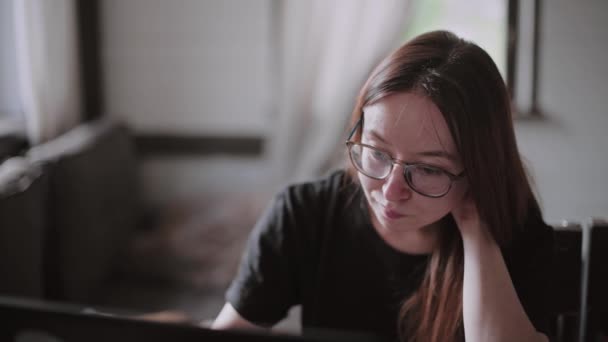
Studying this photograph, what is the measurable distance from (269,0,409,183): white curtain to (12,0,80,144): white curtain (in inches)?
34.2

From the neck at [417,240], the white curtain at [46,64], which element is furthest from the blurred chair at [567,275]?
the white curtain at [46,64]

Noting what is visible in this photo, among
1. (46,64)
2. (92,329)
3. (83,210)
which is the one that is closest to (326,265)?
(92,329)

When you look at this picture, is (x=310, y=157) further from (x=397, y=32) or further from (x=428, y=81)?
(x=428, y=81)

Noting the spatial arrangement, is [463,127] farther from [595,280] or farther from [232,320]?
[232,320]

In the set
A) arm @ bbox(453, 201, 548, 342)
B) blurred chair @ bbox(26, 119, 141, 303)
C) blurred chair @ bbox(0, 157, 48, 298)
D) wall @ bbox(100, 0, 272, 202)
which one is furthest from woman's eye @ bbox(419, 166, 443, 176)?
wall @ bbox(100, 0, 272, 202)

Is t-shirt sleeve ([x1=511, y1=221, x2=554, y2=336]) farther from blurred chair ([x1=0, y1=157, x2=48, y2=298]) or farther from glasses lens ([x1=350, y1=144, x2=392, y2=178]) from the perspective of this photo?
blurred chair ([x1=0, y1=157, x2=48, y2=298])

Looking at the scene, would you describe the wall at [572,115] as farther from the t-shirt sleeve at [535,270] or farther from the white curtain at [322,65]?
the t-shirt sleeve at [535,270]

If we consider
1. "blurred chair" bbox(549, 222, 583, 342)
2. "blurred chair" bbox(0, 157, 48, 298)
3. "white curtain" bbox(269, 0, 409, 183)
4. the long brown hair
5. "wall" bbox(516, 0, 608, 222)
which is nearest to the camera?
the long brown hair

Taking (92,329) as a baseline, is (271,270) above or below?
below

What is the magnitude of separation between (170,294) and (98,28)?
4.12 ft

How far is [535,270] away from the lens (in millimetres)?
1013

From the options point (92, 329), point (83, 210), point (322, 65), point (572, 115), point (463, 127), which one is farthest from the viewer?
point (322, 65)

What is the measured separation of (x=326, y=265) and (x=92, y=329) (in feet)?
2.10

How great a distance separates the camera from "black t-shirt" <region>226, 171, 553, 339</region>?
106cm
